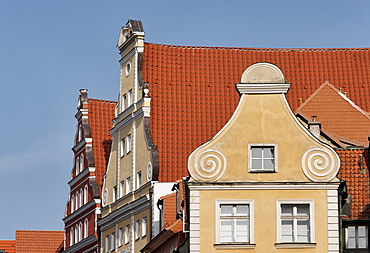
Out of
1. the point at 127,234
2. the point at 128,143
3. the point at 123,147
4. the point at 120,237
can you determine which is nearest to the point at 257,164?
the point at 127,234

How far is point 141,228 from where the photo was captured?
173 feet

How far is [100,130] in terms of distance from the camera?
64.6 m

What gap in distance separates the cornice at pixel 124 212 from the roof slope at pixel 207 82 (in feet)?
4.91

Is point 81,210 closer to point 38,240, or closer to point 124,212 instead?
point 124,212

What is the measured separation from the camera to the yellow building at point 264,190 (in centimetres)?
3428

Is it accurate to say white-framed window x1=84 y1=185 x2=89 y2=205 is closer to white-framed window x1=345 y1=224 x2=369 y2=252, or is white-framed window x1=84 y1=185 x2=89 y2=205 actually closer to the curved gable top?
the curved gable top

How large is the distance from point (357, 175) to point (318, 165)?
4.04m

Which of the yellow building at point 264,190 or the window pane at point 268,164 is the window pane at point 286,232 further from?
the window pane at point 268,164

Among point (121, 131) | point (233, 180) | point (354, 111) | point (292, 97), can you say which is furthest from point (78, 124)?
point (233, 180)

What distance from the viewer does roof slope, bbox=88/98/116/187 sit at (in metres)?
62.6

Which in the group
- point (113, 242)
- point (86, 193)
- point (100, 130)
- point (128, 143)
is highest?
point (100, 130)

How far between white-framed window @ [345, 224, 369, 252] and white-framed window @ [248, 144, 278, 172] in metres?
3.16

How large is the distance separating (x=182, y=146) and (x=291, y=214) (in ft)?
66.7

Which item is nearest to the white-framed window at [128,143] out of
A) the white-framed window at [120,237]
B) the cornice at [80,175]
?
the white-framed window at [120,237]
